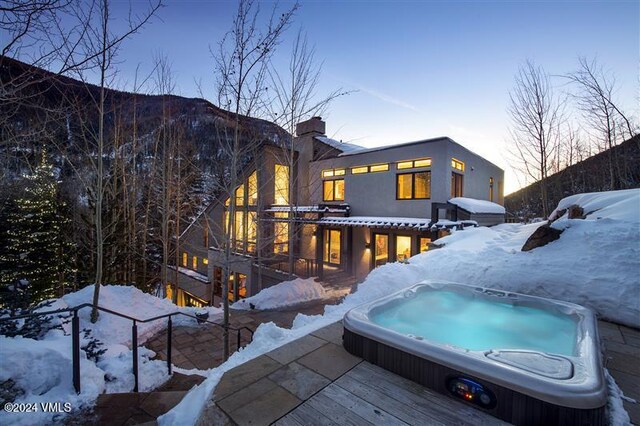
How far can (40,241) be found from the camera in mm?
11062

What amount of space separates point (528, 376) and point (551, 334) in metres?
2.30

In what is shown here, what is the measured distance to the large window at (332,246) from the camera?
44.3 feet

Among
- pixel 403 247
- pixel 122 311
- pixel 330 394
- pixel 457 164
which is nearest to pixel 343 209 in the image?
pixel 403 247

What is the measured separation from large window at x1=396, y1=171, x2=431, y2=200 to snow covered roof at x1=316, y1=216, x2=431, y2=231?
98 centimetres

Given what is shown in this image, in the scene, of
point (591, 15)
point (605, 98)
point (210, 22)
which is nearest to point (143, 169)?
point (210, 22)

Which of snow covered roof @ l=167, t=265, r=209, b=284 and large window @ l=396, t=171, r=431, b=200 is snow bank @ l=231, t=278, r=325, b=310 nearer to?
large window @ l=396, t=171, r=431, b=200

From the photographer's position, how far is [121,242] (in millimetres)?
10570

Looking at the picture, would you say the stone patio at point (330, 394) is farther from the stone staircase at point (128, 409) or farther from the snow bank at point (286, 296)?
the snow bank at point (286, 296)

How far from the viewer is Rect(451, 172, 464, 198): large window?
38.1 feet

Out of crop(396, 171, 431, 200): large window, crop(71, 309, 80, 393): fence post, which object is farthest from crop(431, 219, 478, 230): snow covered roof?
crop(71, 309, 80, 393): fence post

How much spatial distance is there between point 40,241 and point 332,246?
1233cm

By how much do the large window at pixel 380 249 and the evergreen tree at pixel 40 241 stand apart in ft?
40.4

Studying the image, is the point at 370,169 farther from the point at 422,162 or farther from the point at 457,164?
the point at 457,164

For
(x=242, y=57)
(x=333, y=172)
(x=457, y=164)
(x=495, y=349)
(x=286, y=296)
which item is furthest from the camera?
(x=333, y=172)
